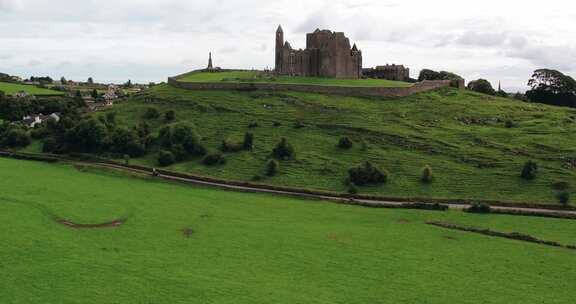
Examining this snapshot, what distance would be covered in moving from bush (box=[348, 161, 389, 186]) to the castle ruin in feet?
149

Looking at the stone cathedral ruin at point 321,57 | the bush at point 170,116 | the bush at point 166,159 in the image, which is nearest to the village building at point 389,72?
the stone cathedral ruin at point 321,57

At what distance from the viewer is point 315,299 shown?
2911 cm

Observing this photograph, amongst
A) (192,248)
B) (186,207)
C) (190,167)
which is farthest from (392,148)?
(192,248)

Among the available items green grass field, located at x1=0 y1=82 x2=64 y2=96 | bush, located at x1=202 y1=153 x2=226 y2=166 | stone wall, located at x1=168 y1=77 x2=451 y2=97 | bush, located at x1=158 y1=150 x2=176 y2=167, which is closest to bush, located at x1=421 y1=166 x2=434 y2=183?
bush, located at x1=202 y1=153 x2=226 y2=166

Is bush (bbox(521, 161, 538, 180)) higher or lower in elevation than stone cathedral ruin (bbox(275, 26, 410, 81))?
lower

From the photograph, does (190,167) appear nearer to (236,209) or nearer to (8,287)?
(236,209)

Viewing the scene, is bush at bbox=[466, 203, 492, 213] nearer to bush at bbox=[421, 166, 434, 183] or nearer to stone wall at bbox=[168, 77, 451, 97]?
bush at bbox=[421, 166, 434, 183]

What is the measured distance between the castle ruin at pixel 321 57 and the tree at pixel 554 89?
35033 millimetres

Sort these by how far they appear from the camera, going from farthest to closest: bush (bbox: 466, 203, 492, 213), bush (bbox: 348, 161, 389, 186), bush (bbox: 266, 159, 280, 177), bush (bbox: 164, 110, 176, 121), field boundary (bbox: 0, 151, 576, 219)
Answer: bush (bbox: 164, 110, 176, 121) → bush (bbox: 266, 159, 280, 177) → bush (bbox: 348, 161, 389, 186) → field boundary (bbox: 0, 151, 576, 219) → bush (bbox: 466, 203, 492, 213)

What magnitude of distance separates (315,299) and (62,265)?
50.7ft

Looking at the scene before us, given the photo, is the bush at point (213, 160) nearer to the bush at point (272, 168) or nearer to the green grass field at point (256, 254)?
the bush at point (272, 168)

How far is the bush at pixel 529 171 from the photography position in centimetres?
5619

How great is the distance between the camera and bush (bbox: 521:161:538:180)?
184 ft

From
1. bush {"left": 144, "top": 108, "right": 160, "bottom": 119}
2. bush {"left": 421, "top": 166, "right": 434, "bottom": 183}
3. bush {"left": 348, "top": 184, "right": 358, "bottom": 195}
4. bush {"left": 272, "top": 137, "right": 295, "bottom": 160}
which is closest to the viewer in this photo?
bush {"left": 348, "top": 184, "right": 358, "bottom": 195}
